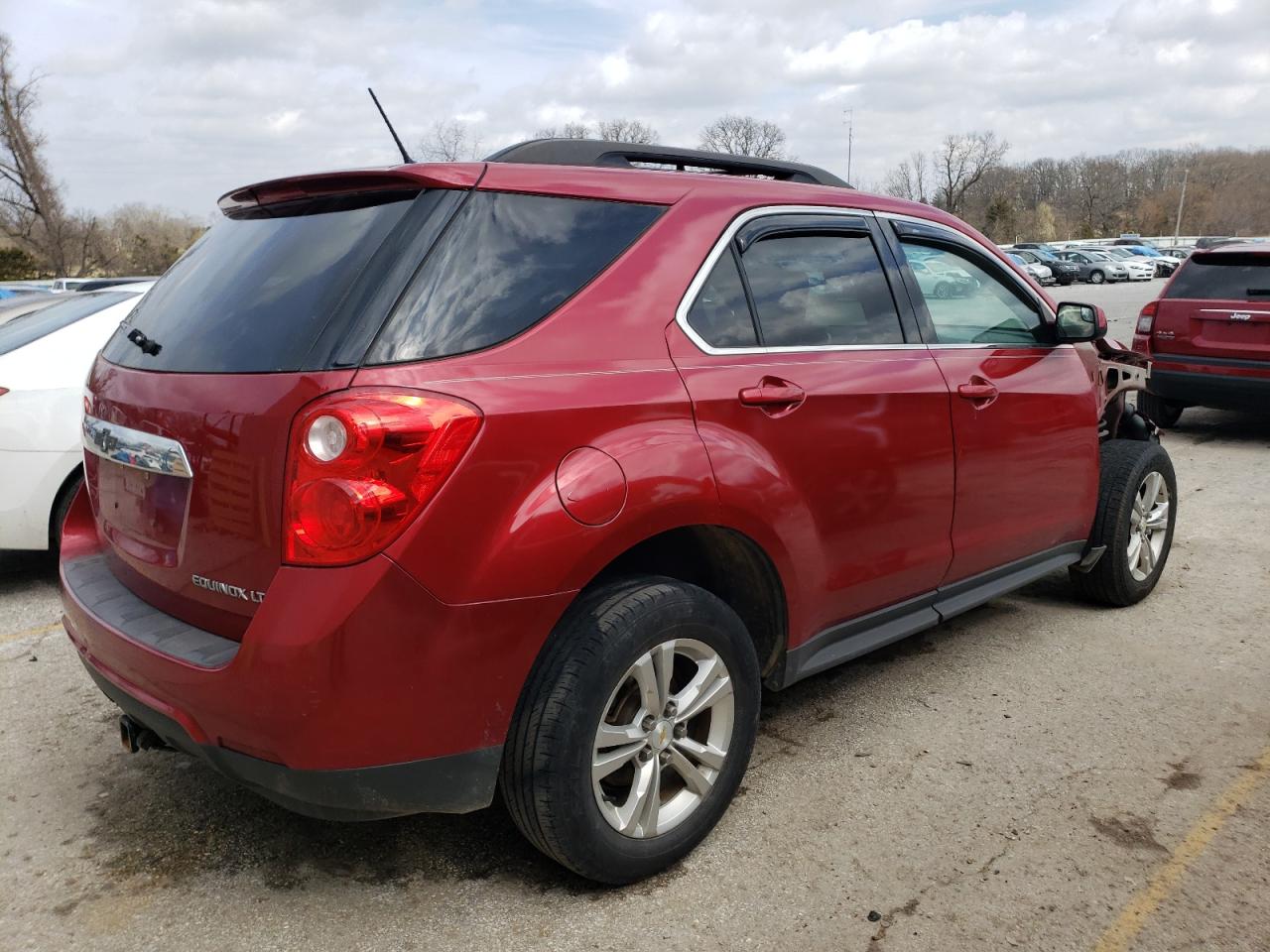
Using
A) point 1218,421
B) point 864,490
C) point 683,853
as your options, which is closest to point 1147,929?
point 683,853

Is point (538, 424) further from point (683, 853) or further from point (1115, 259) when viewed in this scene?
point (1115, 259)

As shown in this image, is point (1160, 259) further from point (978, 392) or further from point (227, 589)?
point (227, 589)

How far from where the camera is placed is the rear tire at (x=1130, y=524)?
4.49m

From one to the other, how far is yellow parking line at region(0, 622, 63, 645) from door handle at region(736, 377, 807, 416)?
3510mm

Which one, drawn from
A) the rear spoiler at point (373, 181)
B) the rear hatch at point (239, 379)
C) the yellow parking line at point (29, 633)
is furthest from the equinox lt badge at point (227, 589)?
the yellow parking line at point (29, 633)

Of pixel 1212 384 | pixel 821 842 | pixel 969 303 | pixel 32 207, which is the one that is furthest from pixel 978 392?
pixel 32 207

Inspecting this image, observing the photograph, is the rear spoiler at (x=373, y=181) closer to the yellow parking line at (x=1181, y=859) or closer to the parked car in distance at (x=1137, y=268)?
the yellow parking line at (x=1181, y=859)

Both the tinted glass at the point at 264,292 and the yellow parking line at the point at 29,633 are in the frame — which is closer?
the tinted glass at the point at 264,292

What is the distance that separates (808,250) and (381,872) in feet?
7.10

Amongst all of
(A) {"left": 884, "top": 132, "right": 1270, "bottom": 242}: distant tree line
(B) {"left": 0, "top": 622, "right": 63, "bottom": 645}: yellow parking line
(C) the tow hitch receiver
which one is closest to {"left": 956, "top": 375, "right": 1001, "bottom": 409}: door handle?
(C) the tow hitch receiver

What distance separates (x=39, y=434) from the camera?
4.73 meters

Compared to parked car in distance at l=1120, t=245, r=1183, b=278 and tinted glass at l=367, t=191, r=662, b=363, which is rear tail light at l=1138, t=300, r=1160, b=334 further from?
parked car in distance at l=1120, t=245, r=1183, b=278

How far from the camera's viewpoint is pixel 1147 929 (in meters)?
2.44

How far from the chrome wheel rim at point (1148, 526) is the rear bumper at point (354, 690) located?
3.35 meters
